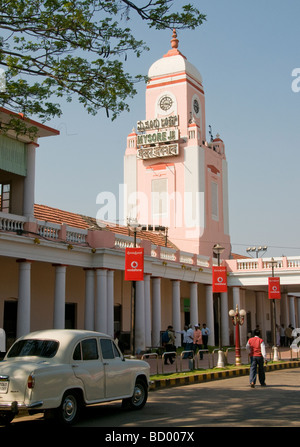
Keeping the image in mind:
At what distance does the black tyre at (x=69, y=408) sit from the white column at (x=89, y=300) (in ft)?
46.1

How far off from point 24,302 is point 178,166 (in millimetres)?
22116

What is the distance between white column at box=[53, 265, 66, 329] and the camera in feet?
71.1

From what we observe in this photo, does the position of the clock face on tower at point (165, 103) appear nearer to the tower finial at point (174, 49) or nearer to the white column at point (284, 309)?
the tower finial at point (174, 49)

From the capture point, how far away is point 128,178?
4225 cm

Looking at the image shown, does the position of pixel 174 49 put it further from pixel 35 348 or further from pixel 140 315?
pixel 35 348

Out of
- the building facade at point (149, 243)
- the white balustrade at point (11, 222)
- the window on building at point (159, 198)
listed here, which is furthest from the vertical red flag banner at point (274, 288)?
the window on building at point (159, 198)

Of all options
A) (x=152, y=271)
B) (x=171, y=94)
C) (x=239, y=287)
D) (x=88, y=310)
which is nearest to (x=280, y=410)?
(x=88, y=310)

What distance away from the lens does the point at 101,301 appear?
77.3 feet

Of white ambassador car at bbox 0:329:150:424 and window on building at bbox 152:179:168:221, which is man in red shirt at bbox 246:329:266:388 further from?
window on building at bbox 152:179:168:221

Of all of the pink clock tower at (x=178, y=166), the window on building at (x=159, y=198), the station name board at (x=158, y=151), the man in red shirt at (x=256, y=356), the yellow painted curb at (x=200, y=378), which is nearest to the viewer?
the man in red shirt at (x=256, y=356)

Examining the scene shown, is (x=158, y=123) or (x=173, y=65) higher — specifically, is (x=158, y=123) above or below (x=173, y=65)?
below

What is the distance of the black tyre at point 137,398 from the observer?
36.7ft

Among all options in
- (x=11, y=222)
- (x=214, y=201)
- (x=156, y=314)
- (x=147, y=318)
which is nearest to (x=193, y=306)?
(x=156, y=314)

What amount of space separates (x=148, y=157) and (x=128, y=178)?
7.99 ft
